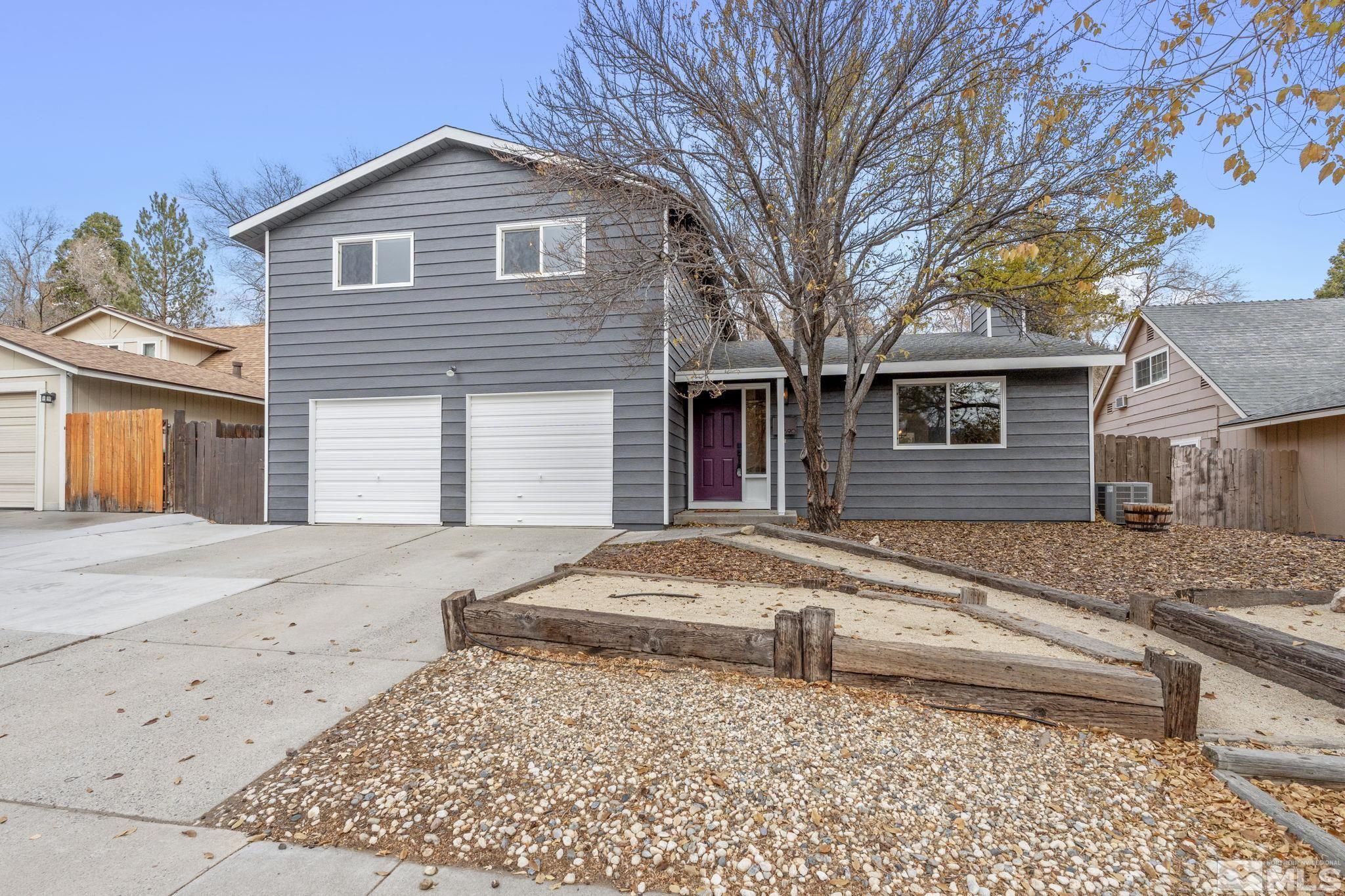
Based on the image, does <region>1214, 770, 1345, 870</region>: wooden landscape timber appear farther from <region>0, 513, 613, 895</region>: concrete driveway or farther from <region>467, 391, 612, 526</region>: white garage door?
<region>467, 391, 612, 526</region>: white garage door

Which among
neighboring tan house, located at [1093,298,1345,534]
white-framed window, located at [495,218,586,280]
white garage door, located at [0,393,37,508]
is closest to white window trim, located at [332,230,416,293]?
white-framed window, located at [495,218,586,280]

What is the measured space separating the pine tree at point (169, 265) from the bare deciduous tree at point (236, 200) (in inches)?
28.1

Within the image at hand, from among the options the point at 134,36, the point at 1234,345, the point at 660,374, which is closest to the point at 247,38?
the point at 134,36

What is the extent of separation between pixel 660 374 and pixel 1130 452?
1002 centimetres

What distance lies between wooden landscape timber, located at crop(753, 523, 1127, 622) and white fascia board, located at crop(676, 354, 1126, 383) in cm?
283

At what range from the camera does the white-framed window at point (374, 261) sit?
9.86 m

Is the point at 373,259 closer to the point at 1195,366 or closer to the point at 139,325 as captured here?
the point at 139,325

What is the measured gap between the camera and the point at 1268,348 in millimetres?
13133

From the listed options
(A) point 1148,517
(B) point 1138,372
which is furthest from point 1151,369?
(A) point 1148,517

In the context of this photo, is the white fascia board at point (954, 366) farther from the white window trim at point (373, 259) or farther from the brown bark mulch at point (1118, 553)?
the white window trim at point (373, 259)

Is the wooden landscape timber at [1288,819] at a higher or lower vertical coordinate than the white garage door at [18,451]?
lower

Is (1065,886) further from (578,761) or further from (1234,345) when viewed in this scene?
(1234,345)

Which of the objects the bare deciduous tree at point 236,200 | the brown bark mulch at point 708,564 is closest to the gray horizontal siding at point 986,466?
the brown bark mulch at point 708,564

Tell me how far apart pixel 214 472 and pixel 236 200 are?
18528mm
